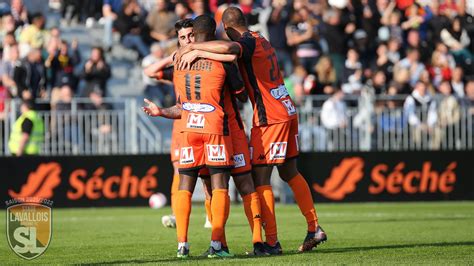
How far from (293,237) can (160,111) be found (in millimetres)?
3185

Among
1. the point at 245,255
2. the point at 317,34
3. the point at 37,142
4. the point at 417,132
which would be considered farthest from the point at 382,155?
the point at 245,255

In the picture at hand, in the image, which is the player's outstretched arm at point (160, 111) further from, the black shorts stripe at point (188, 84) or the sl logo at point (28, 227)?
the sl logo at point (28, 227)

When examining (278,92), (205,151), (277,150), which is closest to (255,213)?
(277,150)

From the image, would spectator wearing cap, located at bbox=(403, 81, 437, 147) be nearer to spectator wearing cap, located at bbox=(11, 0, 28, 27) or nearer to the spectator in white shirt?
the spectator in white shirt

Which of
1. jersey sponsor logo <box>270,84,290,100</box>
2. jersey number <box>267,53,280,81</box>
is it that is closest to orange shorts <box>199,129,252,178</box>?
jersey sponsor logo <box>270,84,290,100</box>

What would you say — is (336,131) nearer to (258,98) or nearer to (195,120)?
(258,98)

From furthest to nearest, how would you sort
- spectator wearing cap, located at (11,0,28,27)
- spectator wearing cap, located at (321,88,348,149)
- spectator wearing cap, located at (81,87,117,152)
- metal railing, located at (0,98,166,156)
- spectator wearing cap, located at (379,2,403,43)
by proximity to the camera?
spectator wearing cap, located at (379,2,403,43), spectator wearing cap, located at (11,0,28,27), spectator wearing cap, located at (321,88,348,149), spectator wearing cap, located at (81,87,117,152), metal railing, located at (0,98,166,156)

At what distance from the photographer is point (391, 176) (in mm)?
22547

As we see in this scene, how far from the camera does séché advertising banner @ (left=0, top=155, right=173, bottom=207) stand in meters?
21.6

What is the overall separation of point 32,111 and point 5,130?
2.22 ft

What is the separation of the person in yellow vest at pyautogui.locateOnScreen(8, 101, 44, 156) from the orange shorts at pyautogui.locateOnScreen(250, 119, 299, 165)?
1032 cm

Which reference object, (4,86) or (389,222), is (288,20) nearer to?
(4,86)

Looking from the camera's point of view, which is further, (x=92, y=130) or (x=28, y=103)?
(x=92, y=130)

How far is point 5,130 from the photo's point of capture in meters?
21.6
